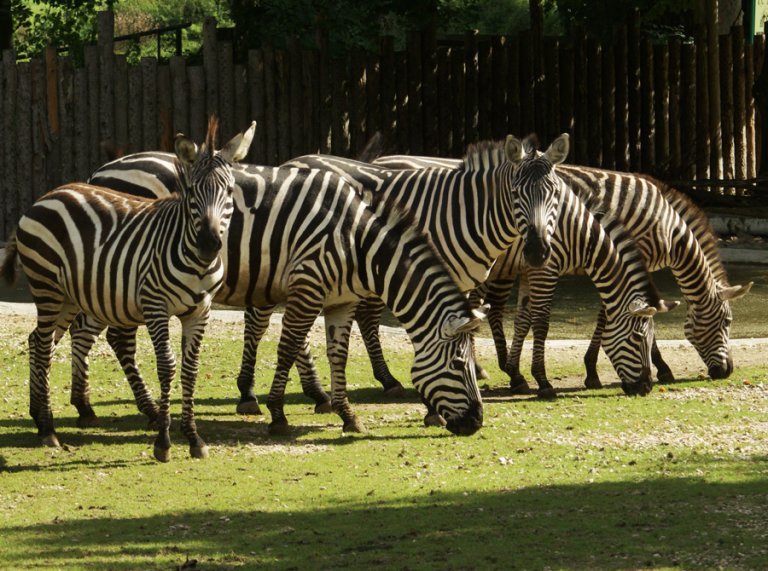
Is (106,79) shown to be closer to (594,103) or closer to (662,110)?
(594,103)

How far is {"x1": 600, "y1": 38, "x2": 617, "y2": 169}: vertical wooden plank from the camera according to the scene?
1927 centimetres

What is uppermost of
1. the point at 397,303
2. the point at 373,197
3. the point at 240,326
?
the point at 373,197

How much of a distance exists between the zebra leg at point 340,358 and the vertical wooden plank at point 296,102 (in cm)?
855

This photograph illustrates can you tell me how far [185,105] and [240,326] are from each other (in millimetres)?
5246

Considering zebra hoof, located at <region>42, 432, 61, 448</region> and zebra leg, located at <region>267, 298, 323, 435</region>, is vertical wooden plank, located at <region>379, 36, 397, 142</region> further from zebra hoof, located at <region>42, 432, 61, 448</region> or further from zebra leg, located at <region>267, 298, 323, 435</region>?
zebra hoof, located at <region>42, 432, 61, 448</region>

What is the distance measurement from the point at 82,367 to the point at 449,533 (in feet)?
12.6

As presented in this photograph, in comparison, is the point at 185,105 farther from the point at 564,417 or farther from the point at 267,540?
the point at 267,540

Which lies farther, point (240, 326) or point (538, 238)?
point (240, 326)

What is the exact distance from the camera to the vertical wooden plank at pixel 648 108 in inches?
769

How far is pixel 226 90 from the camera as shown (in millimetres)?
17703

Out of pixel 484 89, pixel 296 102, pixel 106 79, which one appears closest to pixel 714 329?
pixel 296 102

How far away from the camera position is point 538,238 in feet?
30.8

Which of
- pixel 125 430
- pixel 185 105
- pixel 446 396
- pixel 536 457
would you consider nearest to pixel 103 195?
pixel 125 430

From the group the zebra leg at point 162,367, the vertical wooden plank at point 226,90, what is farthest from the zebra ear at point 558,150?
the vertical wooden plank at point 226,90
